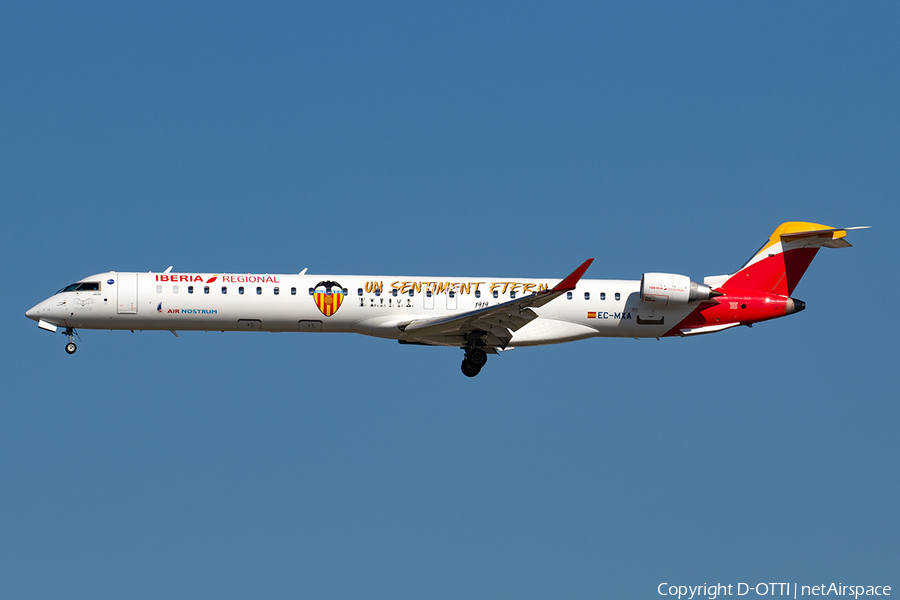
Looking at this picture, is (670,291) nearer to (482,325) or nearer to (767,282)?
(767,282)

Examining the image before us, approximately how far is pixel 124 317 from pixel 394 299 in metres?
8.37

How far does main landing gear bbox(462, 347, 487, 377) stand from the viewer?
112 feet

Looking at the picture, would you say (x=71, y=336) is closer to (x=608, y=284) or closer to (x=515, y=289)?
(x=515, y=289)

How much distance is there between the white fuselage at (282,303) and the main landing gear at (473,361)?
1.14 m

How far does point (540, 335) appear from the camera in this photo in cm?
3428

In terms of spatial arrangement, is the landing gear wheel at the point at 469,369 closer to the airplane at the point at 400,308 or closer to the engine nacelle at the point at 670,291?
the airplane at the point at 400,308

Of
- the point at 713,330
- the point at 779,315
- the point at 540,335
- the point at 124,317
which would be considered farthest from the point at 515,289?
the point at 124,317

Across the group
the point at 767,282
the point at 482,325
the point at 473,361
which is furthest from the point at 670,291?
the point at 473,361

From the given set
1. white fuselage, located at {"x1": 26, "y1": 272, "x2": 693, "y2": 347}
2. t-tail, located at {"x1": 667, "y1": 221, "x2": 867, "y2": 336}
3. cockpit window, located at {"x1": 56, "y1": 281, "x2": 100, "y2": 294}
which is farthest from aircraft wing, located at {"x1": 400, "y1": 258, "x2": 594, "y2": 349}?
cockpit window, located at {"x1": 56, "y1": 281, "x2": 100, "y2": 294}

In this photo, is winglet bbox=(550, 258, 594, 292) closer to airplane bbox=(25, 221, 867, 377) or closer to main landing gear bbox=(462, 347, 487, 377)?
airplane bbox=(25, 221, 867, 377)

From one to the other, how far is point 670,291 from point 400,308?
857 cm

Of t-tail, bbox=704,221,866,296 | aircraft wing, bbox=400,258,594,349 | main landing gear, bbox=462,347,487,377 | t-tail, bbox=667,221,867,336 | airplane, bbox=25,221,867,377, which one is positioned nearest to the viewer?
aircraft wing, bbox=400,258,594,349

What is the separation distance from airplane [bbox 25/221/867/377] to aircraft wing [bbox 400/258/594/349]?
4 centimetres

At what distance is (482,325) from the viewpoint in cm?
3325
